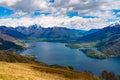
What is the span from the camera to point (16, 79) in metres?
44.4

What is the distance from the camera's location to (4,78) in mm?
42625

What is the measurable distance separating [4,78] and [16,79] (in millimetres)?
2494

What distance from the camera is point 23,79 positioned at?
1777 inches

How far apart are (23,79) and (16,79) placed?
52.2 inches

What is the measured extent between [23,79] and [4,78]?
3792 mm
